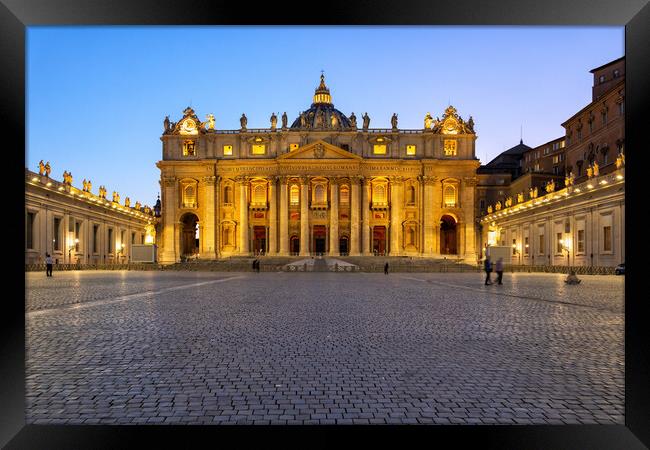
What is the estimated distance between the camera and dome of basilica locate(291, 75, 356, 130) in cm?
8975

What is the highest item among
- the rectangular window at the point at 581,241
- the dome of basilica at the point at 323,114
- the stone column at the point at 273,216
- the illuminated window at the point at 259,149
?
the dome of basilica at the point at 323,114

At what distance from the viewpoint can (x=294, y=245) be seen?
77438 mm

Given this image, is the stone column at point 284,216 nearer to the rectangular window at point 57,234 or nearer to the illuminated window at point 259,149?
the illuminated window at point 259,149

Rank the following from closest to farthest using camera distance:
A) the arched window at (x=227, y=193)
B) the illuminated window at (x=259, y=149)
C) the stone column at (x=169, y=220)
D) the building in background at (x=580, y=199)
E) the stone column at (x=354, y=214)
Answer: the building in background at (x=580, y=199) < the stone column at (x=354, y=214) < the stone column at (x=169, y=220) < the illuminated window at (x=259, y=149) < the arched window at (x=227, y=193)

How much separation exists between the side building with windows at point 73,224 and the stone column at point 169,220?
431 cm

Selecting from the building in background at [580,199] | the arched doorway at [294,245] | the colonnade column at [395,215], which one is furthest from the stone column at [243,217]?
the building in background at [580,199]

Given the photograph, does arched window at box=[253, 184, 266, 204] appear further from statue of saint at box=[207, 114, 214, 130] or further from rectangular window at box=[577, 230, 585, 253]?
rectangular window at box=[577, 230, 585, 253]

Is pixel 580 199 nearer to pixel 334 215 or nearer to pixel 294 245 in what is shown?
pixel 334 215

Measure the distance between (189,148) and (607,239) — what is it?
5780 cm

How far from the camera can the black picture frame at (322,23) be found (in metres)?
3.95

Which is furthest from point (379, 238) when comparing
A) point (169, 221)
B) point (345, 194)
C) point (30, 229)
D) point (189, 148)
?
point (30, 229)

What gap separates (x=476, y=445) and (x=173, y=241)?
251ft

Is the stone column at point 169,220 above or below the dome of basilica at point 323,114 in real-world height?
below

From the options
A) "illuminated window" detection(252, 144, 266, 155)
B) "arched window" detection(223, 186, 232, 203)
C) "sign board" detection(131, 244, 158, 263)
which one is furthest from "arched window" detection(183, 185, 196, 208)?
"sign board" detection(131, 244, 158, 263)
